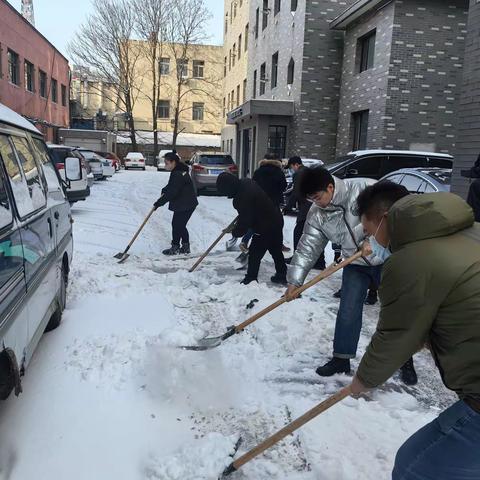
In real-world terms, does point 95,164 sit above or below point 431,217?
below

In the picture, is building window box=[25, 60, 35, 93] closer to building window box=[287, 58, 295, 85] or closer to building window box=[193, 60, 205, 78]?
building window box=[287, 58, 295, 85]

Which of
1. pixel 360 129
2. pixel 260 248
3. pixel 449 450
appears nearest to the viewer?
pixel 449 450

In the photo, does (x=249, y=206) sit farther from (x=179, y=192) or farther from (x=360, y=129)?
(x=360, y=129)

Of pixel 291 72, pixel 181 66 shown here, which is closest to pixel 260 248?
pixel 291 72

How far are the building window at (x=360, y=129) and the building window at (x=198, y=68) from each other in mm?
34042

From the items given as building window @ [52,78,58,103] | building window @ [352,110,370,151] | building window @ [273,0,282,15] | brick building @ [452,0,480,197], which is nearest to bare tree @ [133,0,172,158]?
building window @ [52,78,58,103]

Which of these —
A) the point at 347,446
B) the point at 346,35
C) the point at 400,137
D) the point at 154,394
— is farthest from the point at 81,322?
the point at 346,35

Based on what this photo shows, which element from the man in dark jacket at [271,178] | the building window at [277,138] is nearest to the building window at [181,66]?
the building window at [277,138]

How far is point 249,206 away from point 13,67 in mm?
21797

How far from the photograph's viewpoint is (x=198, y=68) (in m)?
47.8

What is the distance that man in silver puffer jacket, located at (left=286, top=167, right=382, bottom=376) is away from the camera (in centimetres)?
Answer: 359

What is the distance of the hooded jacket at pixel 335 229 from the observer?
11.9 feet

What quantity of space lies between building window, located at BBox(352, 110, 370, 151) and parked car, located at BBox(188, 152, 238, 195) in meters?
4.23

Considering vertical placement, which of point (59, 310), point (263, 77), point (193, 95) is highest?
point (193, 95)
